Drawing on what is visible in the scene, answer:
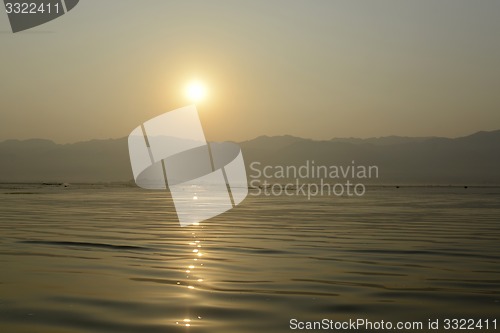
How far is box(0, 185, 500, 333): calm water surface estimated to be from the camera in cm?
811

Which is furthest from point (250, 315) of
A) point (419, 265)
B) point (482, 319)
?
point (419, 265)

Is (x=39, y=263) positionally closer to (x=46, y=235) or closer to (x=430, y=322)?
(x=46, y=235)

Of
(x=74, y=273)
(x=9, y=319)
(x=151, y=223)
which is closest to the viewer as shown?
(x=9, y=319)

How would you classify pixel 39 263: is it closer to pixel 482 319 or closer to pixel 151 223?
pixel 482 319

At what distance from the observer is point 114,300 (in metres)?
8.95

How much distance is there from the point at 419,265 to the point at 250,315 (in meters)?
5.60

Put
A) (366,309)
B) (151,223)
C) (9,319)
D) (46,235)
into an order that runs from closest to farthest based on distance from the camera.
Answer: (9,319) → (366,309) → (46,235) → (151,223)

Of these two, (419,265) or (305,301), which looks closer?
(305,301)

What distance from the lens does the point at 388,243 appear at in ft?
54.9

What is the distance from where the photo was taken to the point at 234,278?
11.0m

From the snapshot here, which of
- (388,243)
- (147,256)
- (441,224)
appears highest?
(147,256)

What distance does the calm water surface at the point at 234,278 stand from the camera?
26.6ft

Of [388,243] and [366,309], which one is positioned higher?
[366,309]

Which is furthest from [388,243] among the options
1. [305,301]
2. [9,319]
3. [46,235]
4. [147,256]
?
[9,319]
